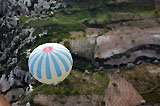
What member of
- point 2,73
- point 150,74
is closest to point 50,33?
point 2,73

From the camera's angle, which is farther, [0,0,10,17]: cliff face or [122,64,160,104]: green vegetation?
[0,0,10,17]: cliff face

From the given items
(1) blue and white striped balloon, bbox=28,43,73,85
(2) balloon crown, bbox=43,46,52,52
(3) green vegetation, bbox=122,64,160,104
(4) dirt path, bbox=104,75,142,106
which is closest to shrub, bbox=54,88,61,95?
(1) blue and white striped balloon, bbox=28,43,73,85

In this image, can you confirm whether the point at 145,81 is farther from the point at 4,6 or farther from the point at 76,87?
the point at 4,6

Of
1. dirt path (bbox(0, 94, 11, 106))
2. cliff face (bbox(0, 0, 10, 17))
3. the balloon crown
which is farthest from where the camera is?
cliff face (bbox(0, 0, 10, 17))

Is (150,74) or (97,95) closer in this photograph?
(97,95)

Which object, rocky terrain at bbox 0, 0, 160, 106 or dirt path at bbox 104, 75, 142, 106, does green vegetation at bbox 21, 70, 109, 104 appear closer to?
rocky terrain at bbox 0, 0, 160, 106

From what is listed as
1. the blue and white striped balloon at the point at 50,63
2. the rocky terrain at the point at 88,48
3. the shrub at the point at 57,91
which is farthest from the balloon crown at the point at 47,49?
the rocky terrain at the point at 88,48

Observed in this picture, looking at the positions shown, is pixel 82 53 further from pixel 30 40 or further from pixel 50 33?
pixel 30 40

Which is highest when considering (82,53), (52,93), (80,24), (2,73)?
(80,24)
